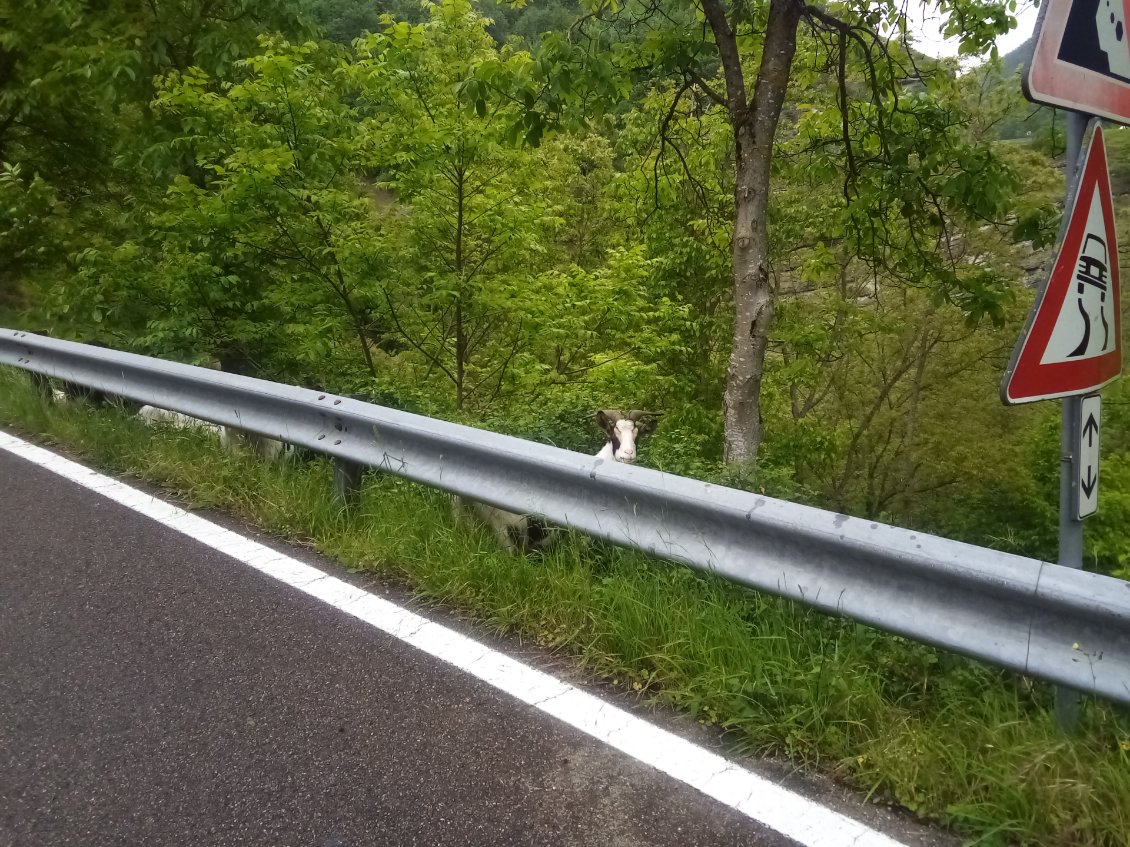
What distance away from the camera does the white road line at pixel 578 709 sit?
1.96 meters

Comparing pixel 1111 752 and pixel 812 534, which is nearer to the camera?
pixel 1111 752

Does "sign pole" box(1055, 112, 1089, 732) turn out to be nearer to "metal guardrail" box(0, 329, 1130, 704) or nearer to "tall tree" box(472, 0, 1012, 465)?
"metal guardrail" box(0, 329, 1130, 704)

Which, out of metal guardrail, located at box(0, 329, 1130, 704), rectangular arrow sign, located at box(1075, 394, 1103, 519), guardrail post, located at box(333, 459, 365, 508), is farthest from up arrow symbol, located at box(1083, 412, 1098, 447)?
guardrail post, located at box(333, 459, 365, 508)

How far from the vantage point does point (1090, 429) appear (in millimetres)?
2152

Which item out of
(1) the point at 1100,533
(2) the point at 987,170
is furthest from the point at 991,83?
(2) the point at 987,170

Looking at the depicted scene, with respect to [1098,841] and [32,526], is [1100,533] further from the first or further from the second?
[32,526]

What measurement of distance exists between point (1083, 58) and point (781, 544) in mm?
1488

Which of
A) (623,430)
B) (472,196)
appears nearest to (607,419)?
(623,430)

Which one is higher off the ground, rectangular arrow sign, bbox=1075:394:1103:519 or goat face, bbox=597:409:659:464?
rectangular arrow sign, bbox=1075:394:1103:519

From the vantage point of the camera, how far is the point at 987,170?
15.6 ft

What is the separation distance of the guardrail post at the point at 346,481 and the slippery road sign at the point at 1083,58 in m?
3.17

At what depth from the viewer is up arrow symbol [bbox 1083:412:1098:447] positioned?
6.97 ft

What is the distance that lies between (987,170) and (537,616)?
3817 mm

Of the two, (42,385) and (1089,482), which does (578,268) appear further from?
(1089,482)
